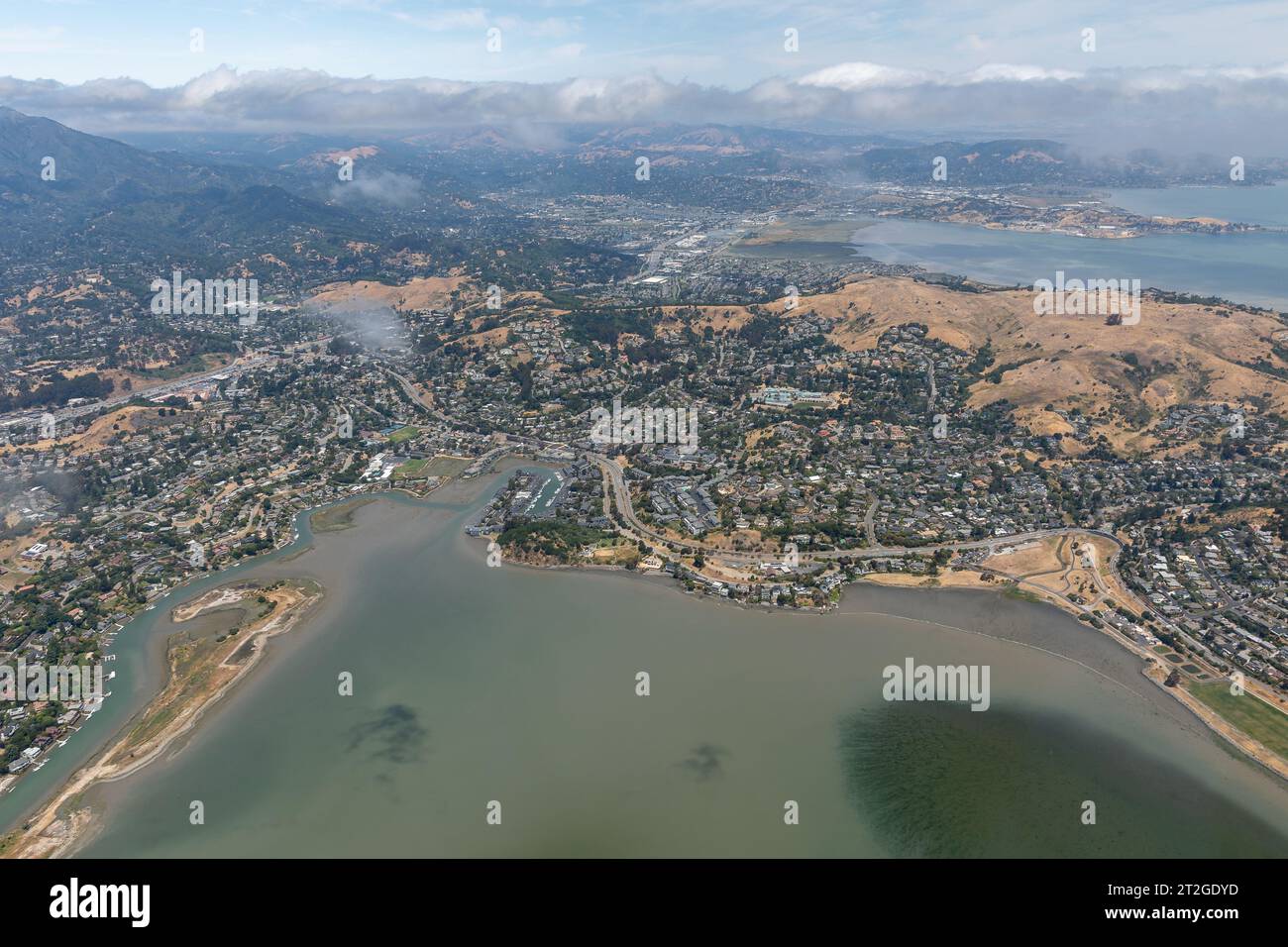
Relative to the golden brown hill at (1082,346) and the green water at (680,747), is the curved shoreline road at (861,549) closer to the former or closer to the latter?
the green water at (680,747)

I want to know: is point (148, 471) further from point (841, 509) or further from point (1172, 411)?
point (1172, 411)

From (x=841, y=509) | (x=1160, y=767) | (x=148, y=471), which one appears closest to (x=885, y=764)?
(x=1160, y=767)

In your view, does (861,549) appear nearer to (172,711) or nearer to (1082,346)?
(172,711)

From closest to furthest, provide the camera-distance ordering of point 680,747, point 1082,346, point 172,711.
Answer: point 680,747 < point 172,711 < point 1082,346

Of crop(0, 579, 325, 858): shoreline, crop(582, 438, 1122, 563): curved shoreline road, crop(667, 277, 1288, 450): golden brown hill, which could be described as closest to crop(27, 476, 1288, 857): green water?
crop(0, 579, 325, 858): shoreline

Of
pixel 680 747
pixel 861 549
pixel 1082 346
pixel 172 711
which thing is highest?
pixel 1082 346

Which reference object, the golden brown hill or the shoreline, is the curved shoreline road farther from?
the shoreline

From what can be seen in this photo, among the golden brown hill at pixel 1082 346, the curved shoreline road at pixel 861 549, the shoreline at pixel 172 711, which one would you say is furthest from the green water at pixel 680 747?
the golden brown hill at pixel 1082 346

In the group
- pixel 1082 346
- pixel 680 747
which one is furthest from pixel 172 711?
pixel 1082 346
